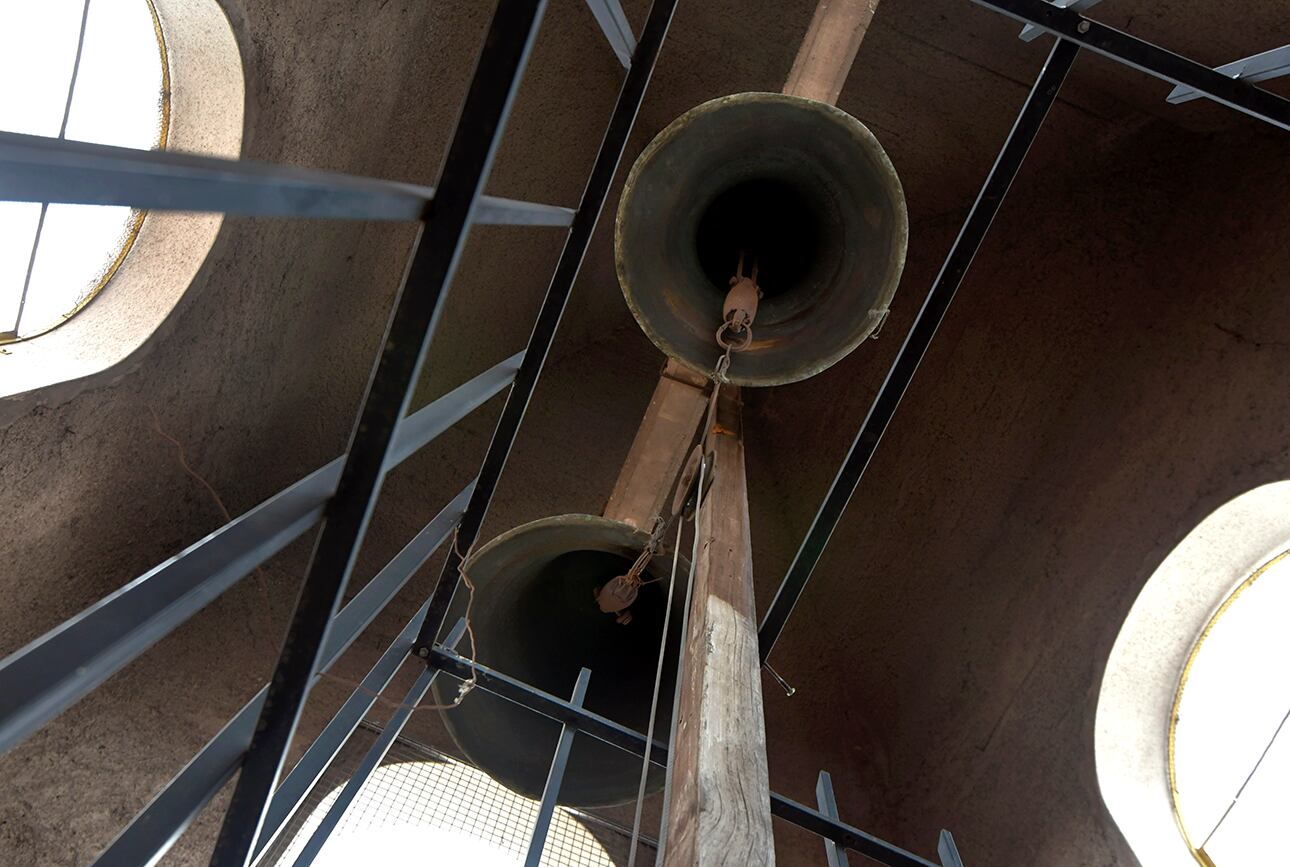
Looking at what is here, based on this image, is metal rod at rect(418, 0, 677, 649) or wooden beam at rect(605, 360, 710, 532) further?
wooden beam at rect(605, 360, 710, 532)

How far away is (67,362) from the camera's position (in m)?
4.07

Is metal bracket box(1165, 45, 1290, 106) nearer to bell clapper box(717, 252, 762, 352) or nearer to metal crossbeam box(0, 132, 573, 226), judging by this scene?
bell clapper box(717, 252, 762, 352)

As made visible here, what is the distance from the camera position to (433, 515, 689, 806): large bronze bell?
350 centimetres

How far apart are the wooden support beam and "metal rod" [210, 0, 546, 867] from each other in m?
0.86

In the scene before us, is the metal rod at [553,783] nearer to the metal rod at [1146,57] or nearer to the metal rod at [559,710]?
the metal rod at [559,710]

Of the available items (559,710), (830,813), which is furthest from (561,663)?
(830,813)

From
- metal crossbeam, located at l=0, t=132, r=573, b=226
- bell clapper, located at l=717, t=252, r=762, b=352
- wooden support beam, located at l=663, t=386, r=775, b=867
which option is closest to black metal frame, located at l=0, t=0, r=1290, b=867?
metal crossbeam, located at l=0, t=132, r=573, b=226

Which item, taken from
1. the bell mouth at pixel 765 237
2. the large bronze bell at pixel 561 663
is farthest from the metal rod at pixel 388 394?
the bell mouth at pixel 765 237

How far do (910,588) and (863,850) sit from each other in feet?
8.26

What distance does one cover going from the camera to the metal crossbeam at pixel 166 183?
1049 millimetres

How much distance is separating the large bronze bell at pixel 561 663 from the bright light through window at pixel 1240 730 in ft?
9.47

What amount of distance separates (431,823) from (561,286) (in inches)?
122

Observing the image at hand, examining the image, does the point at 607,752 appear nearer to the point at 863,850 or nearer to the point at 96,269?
the point at 863,850

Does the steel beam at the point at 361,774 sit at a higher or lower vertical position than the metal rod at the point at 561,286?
lower
